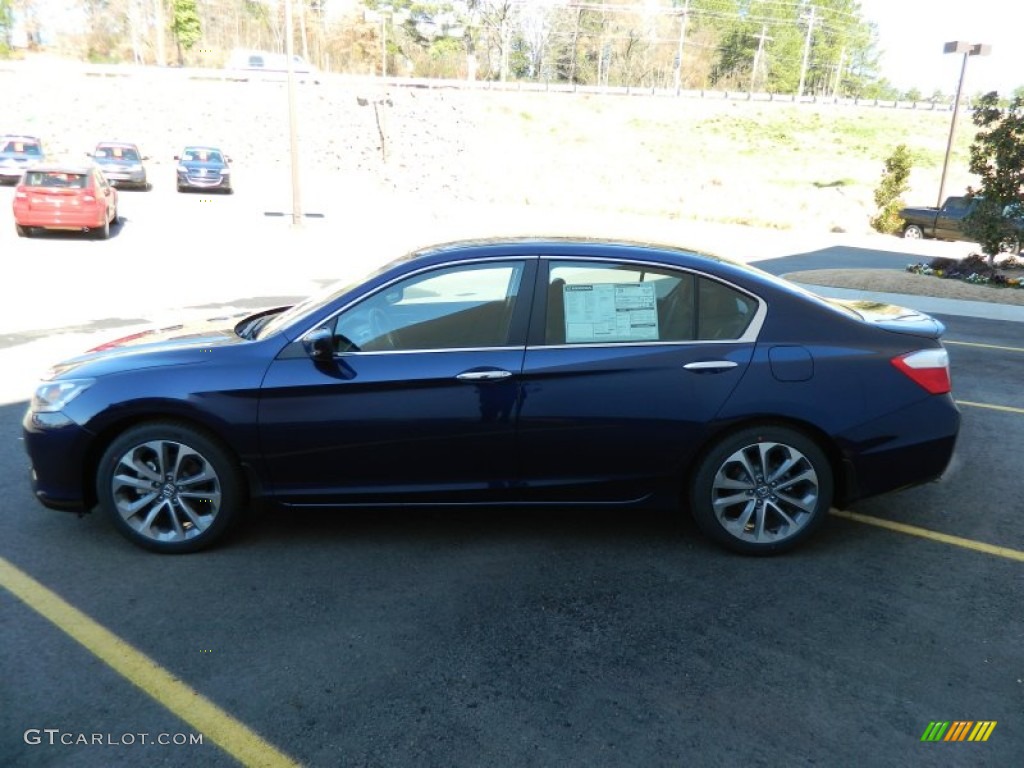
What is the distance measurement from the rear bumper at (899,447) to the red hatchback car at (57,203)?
18.0 meters

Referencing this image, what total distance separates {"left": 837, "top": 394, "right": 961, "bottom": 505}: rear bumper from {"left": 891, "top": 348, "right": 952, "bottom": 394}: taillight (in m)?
0.06

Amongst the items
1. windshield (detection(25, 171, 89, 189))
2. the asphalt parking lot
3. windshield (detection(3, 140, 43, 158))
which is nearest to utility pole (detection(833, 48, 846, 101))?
windshield (detection(3, 140, 43, 158))

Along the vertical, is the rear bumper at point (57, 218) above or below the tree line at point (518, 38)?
below

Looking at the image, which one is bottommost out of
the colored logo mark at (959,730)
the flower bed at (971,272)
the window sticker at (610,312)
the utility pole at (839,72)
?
the flower bed at (971,272)

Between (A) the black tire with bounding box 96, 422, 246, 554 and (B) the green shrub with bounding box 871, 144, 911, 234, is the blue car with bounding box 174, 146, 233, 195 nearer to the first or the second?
(B) the green shrub with bounding box 871, 144, 911, 234

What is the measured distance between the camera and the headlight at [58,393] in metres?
4.25

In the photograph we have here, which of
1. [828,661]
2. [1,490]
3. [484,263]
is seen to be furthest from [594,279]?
[1,490]

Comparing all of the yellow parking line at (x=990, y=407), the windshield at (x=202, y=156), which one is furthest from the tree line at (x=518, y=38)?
the yellow parking line at (x=990, y=407)

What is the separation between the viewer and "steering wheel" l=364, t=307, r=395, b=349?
430 cm

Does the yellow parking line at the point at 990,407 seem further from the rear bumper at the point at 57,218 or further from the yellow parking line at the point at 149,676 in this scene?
the rear bumper at the point at 57,218

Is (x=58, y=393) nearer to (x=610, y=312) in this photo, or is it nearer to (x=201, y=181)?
(x=610, y=312)

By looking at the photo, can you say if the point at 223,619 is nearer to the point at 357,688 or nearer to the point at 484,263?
the point at 357,688

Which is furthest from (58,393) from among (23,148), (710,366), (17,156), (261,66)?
(261,66)

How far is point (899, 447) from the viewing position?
4.34 m
